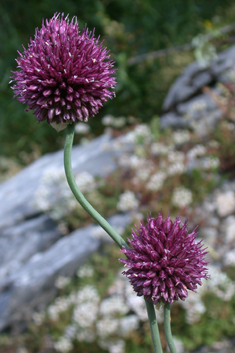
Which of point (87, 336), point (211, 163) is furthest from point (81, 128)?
point (87, 336)

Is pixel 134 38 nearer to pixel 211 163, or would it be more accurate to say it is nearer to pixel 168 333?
pixel 211 163

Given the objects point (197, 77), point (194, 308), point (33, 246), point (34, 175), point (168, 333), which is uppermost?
point (197, 77)

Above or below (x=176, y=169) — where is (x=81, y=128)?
above

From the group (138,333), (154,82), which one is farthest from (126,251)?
(154,82)

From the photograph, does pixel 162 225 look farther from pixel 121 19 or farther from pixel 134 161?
pixel 121 19

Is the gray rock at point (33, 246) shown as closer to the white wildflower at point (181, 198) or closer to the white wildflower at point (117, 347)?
the white wildflower at point (181, 198)

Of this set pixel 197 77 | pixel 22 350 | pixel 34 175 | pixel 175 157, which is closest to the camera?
pixel 22 350

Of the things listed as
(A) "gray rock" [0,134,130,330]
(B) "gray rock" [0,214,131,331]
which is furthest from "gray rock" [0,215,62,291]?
(B) "gray rock" [0,214,131,331]
